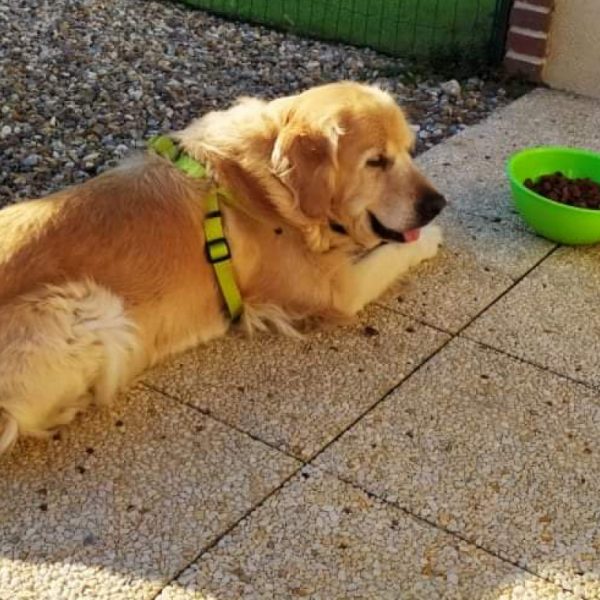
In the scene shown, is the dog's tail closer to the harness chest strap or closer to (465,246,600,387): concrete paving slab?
the harness chest strap

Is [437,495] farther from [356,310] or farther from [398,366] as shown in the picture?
[356,310]

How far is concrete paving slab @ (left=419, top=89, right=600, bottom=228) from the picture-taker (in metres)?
5.16

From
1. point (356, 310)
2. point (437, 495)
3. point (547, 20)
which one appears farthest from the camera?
point (547, 20)

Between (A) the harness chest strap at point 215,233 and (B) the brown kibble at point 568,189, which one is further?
(B) the brown kibble at point 568,189

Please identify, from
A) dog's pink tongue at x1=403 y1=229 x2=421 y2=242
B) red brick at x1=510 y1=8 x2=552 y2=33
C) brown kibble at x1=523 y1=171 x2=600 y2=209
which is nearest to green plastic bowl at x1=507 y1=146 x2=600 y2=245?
brown kibble at x1=523 y1=171 x2=600 y2=209

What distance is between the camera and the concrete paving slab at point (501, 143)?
16.9ft

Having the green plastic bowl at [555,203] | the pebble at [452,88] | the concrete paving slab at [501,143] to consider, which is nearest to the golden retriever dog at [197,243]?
the green plastic bowl at [555,203]

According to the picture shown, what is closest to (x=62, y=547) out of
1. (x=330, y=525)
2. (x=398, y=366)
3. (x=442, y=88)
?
(x=330, y=525)

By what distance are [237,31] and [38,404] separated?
15.3 feet

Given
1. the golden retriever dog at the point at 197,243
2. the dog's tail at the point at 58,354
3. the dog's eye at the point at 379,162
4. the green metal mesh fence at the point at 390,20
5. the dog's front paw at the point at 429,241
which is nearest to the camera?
the dog's tail at the point at 58,354

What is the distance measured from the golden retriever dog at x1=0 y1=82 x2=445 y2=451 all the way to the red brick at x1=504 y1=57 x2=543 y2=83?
2770 mm

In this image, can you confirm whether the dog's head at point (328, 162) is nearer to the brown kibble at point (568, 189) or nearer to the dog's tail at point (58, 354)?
the dog's tail at point (58, 354)

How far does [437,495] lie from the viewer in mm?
3287

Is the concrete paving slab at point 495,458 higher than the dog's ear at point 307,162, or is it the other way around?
the dog's ear at point 307,162
